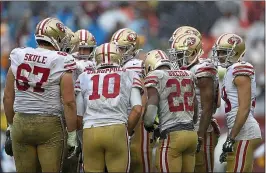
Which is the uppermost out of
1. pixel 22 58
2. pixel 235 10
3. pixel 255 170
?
pixel 235 10

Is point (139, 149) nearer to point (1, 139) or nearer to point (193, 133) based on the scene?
point (193, 133)

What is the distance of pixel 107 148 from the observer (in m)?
8.42

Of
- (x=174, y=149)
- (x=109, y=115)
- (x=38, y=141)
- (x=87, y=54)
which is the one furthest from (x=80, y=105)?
(x=87, y=54)

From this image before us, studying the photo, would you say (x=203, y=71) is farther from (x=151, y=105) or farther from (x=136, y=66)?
(x=151, y=105)

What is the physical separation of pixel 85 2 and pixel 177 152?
7601mm

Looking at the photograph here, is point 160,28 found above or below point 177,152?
above

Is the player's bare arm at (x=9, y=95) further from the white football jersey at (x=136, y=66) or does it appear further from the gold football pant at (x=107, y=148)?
the white football jersey at (x=136, y=66)

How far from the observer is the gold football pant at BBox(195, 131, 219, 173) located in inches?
402

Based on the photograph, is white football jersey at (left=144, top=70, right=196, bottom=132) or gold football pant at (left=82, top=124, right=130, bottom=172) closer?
gold football pant at (left=82, top=124, right=130, bottom=172)

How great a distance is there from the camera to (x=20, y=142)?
8.61 meters

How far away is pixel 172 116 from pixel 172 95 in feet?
0.69

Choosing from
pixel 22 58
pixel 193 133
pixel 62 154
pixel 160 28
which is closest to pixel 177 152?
pixel 193 133

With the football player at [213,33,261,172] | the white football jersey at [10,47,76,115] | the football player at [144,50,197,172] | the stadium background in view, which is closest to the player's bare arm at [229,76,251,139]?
the football player at [213,33,261,172]

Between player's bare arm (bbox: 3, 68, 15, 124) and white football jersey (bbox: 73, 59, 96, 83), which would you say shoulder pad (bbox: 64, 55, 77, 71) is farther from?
white football jersey (bbox: 73, 59, 96, 83)
